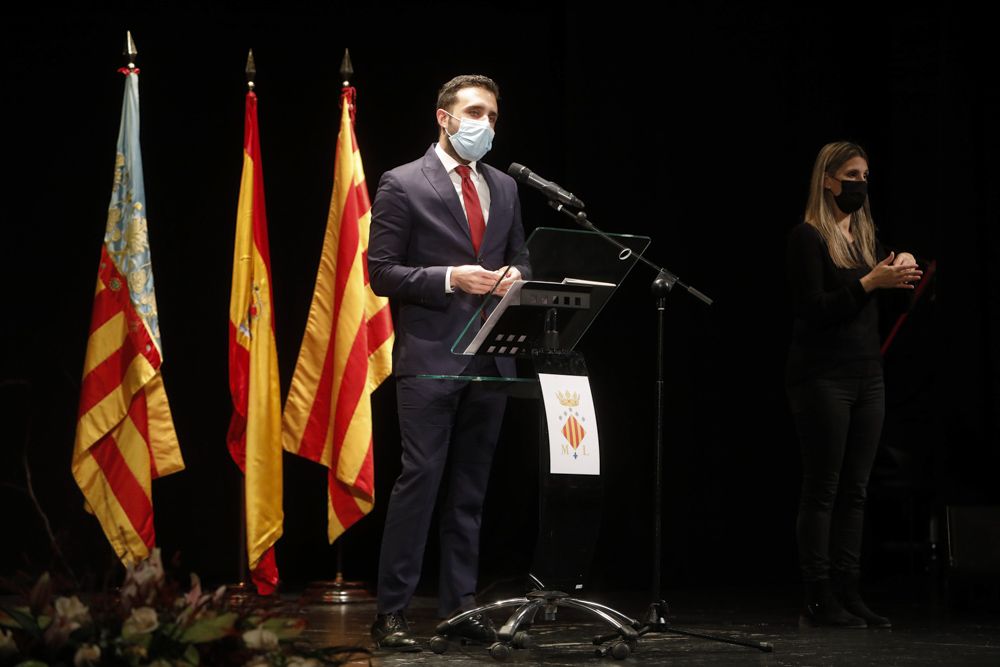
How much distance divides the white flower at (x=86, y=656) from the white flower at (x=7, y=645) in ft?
0.30

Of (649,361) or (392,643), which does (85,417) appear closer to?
(392,643)

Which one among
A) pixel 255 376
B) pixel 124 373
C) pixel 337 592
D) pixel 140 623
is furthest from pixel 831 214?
pixel 140 623

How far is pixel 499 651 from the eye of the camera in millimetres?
3252

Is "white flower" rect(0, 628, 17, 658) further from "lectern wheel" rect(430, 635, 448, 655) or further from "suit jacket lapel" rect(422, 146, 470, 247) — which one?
"suit jacket lapel" rect(422, 146, 470, 247)

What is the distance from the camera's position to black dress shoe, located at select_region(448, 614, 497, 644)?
354 cm

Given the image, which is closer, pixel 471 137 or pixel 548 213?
pixel 471 137

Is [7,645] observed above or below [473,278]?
below

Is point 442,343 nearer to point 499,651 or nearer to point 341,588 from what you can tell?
point 499,651

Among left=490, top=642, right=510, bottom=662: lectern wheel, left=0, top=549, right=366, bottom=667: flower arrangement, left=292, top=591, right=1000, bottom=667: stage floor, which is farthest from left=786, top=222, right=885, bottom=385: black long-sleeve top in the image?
left=0, top=549, right=366, bottom=667: flower arrangement

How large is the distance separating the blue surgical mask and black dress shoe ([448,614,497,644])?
130 cm

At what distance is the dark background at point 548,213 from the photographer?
199 inches

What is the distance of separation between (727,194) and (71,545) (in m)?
3.04

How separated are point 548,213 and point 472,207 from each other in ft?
6.07

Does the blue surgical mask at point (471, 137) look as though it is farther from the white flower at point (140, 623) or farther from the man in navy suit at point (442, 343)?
the white flower at point (140, 623)
